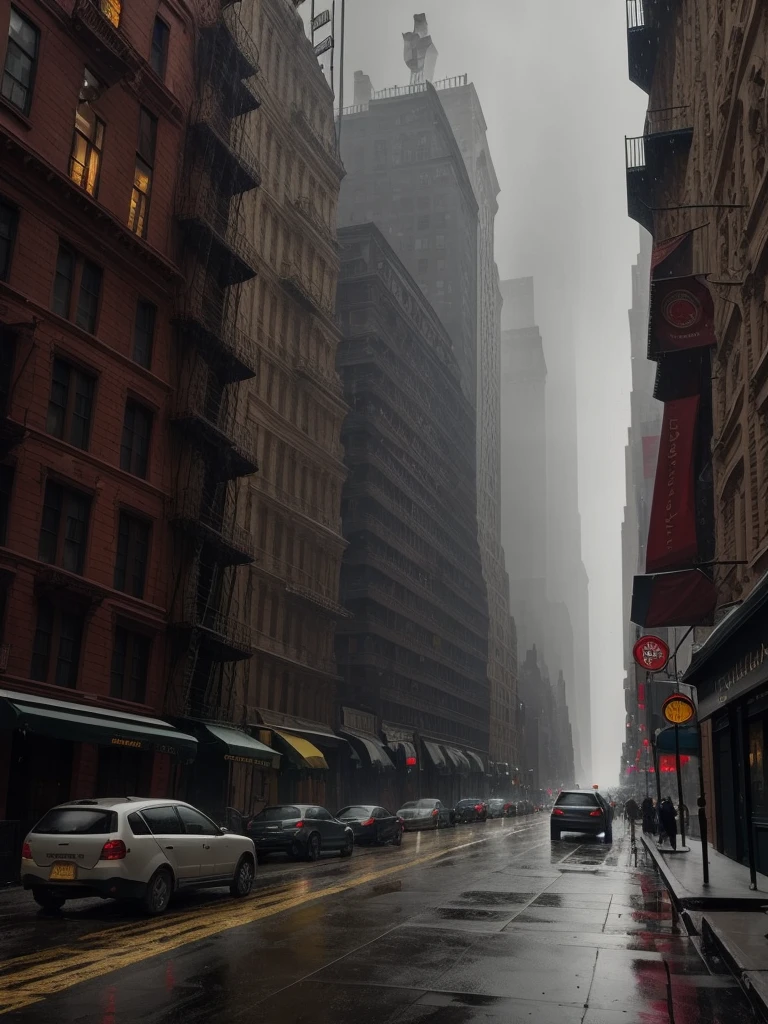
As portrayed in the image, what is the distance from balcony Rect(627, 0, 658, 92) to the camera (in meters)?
41.3

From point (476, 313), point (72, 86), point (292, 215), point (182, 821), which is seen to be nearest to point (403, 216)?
point (476, 313)

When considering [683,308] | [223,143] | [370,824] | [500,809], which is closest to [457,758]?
[500,809]

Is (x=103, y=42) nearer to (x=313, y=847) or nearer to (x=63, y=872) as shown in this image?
(x=313, y=847)

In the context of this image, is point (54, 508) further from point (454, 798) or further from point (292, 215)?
point (454, 798)

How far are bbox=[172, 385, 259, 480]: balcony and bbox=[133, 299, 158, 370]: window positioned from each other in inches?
82.3

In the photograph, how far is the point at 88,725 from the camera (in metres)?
25.5

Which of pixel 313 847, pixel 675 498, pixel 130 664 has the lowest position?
pixel 313 847

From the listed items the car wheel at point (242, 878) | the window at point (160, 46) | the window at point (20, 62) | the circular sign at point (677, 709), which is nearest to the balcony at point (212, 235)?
the window at point (160, 46)

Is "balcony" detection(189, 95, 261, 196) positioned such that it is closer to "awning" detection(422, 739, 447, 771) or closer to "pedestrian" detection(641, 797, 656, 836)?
"pedestrian" detection(641, 797, 656, 836)

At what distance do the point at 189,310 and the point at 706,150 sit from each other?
61.2ft

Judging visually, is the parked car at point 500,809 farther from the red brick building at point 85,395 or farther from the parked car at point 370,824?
the red brick building at point 85,395

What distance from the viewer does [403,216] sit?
136 m

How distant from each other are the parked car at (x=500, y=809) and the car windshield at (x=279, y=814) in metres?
50.4

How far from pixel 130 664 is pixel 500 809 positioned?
53176 mm
